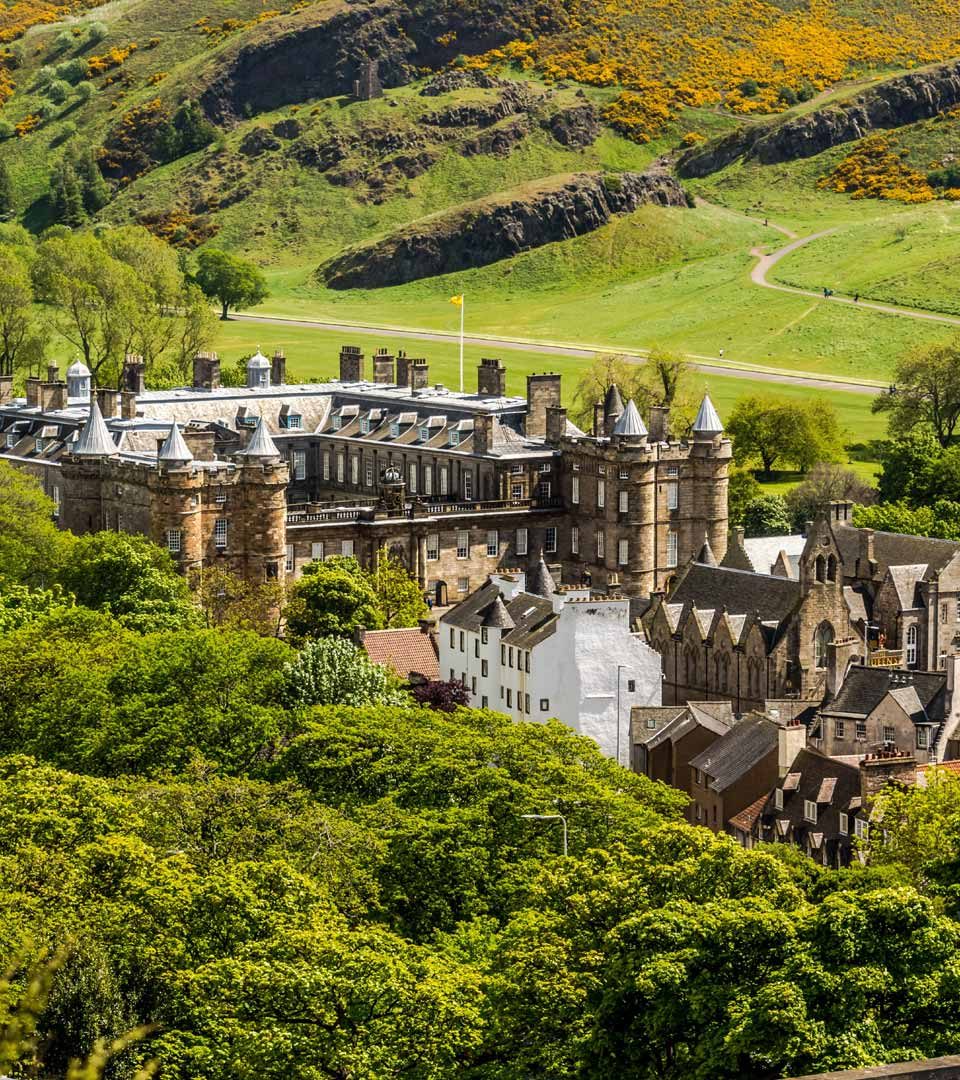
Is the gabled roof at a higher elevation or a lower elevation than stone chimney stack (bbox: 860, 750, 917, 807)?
lower

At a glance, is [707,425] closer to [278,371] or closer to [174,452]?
[174,452]

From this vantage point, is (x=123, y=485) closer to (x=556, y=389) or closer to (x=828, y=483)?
(x=556, y=389)

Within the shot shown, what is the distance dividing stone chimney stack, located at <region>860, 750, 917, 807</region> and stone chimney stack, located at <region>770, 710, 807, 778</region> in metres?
4.55

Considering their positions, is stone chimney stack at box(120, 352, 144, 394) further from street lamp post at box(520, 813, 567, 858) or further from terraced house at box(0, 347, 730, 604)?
street lamp post at box(520, 813, 567, 858)

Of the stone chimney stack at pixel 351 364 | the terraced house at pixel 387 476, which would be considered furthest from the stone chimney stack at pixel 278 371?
the terraced house at pixel 387 476

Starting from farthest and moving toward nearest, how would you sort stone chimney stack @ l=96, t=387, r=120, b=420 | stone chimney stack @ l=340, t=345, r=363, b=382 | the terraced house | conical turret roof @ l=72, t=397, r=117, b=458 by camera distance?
stone chimney stack @ l=340, t=345, r=363, b=382 → stone chimney stack @ l=96, t=387, r=120, b=420 → conical turret roof @ l=72, t=397, r=117, b=458 → the terraced house

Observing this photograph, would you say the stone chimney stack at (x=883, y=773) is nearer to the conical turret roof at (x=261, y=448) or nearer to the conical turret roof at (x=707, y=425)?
the conical turret roof at (x=261, y=448)

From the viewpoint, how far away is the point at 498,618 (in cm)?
12538

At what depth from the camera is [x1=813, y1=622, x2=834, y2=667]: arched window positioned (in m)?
126

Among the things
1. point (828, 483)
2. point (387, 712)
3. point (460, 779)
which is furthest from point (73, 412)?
point (460, 779)

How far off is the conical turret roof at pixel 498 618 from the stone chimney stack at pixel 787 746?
2077cm

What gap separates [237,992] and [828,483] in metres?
125

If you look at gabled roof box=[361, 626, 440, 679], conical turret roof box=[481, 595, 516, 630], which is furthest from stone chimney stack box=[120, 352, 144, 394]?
conical turret roof box=[481, 595, 516, 630]

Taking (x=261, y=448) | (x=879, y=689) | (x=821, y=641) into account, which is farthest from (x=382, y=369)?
(x=879, y=689)
